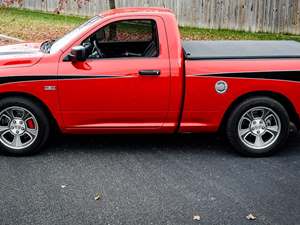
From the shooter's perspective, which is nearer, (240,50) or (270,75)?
(270,75)

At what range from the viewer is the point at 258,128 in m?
6.58

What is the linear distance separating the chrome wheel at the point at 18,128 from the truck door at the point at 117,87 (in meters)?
0.41

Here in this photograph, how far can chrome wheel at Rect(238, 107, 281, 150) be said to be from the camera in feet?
21.5

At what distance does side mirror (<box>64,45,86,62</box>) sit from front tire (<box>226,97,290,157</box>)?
6.11 ft

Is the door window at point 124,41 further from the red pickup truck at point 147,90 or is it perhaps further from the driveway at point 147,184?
the driveway at point 147,184

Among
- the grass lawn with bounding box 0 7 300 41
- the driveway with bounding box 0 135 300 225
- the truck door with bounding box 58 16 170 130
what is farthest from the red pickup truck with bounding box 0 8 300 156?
the grass lawn with bounding box 0 7 300 41

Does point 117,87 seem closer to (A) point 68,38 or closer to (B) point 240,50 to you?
(A) point 68,38

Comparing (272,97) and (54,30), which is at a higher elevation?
(272,97)

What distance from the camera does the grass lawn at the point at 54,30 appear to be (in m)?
15.2

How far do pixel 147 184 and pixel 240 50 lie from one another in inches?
88.0

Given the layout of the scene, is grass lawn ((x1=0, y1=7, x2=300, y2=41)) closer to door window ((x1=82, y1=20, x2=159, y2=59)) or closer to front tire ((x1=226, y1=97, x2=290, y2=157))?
door window ((x1=82, y1=20, x2=159, y2=59))

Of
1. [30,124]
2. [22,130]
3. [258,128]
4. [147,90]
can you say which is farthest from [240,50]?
[22,130]

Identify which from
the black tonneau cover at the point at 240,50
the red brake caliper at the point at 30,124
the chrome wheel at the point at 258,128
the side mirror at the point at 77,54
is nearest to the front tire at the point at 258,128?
the chrome wheel at the point at 258,128

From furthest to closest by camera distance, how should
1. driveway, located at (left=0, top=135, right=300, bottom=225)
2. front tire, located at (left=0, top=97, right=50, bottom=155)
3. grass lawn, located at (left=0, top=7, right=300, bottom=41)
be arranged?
grass lawn, located at (left=0, top=7, right=300, bottom=41) < front tire, located at (left=0, top=97, right=50, bottom=155) < driveway, located at (left=0, top=135, right=300, bottom=225)
